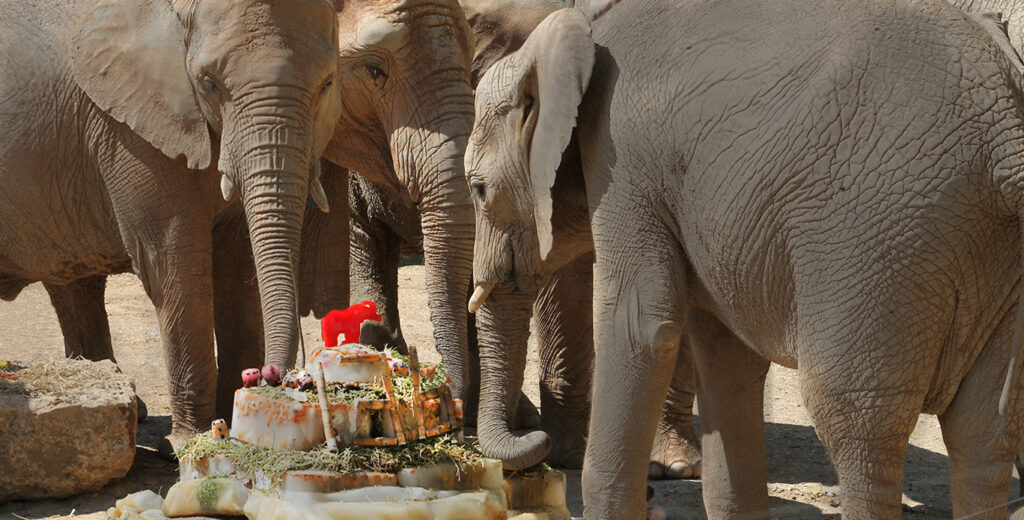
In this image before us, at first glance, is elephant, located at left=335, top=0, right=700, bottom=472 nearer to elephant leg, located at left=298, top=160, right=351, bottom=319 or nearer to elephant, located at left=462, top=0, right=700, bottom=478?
elephant, located at left=462, top=0, right=700, bottom=478

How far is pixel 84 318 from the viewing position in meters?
8.05

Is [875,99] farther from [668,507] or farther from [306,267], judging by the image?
[306,267]

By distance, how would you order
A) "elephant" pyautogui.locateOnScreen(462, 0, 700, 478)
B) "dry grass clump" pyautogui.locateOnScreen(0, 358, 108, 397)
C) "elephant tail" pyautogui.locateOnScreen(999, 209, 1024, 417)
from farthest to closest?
"elephant" pyautogui.locateOnScreen(462, 0, 700, 478), "dry grass clump" pyautogui.locateOnScreen(0, 358, 108, 397), "elephant tail" pyautogui.locateOnScreen(999, 209, 1024, 417)

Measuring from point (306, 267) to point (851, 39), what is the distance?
408 cm

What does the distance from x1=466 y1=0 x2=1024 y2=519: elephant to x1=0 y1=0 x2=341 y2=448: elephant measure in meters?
1.56

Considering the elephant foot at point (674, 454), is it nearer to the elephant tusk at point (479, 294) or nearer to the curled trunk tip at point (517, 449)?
the curled trunk tip at point (517, 449)

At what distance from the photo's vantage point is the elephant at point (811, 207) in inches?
140

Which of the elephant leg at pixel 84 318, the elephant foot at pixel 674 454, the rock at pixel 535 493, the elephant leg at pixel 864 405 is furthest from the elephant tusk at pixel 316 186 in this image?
the elephant leg at pixel 864 405

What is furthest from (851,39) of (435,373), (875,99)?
(435,373)

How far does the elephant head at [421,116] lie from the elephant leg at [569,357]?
81cm

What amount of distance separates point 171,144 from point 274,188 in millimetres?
857

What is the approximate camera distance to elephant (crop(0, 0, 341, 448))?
5.84 meters

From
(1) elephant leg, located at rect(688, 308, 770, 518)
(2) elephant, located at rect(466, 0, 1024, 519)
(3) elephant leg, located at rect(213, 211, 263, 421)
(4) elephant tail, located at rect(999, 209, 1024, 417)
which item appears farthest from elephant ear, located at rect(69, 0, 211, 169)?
(4) elephant tail, located at rect(999, 209, 1024, 417)

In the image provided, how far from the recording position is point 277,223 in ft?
18.8
